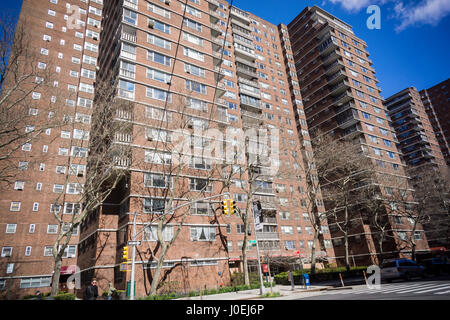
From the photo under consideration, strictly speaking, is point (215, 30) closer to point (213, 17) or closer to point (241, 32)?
point (213, 17)

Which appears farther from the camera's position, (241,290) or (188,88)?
(188,88)

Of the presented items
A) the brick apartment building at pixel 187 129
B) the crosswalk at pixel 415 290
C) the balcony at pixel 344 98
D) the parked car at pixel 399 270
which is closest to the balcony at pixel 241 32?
the brick apartment building at pixel 187 129

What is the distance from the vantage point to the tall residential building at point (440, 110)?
9912 centimetres

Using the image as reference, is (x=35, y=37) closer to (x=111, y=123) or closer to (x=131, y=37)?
(x=131, y=37)

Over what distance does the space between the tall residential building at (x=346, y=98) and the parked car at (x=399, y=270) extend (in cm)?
2566

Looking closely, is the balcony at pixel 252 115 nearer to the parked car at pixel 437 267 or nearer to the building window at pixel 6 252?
the parked car at pixel 437 267

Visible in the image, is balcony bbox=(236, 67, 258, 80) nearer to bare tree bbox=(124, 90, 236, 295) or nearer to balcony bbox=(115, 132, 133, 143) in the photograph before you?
bare tree bbox=(124, 90, 236, 295)

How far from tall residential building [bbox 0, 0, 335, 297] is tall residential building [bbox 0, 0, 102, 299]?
0.19 meters

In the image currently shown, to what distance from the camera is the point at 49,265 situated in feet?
122

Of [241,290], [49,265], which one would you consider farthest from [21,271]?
[241,290]

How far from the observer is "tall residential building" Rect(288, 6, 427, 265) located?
48.8 m

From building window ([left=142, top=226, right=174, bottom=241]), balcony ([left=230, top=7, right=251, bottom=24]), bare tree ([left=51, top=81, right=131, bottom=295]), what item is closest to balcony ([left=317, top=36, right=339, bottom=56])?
balcony ([left=230, top=7, right=251, bottom=24])
